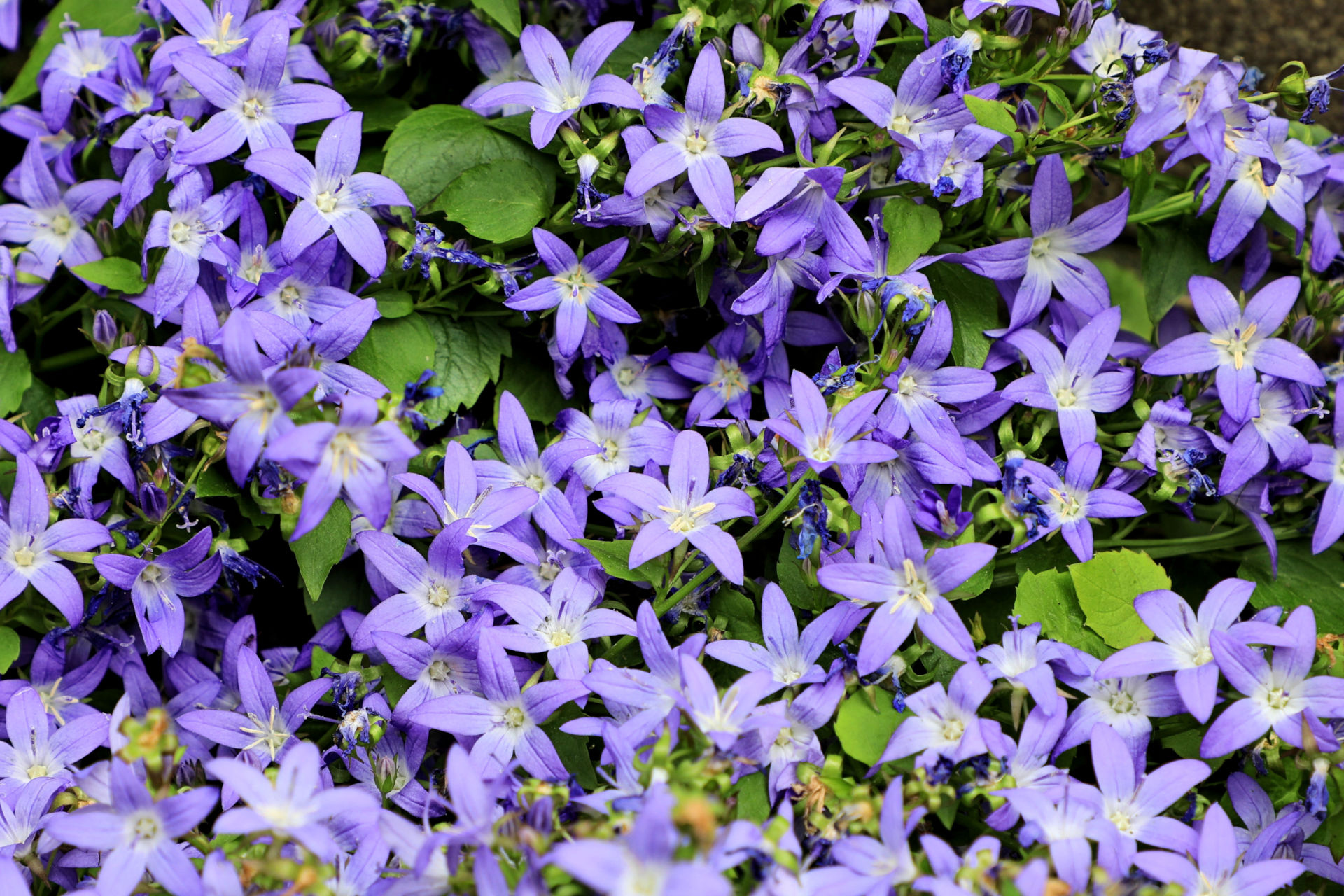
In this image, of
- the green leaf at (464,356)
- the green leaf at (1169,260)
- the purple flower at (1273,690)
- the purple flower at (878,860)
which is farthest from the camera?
the green leaf at (1169,260)

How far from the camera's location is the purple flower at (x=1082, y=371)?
1.75 m

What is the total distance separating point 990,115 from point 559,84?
2.27ft

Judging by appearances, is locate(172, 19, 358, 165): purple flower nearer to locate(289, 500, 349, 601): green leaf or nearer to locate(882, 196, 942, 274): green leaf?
locate(289, 500, 349, 601): green leaf

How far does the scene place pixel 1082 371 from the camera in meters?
1.76

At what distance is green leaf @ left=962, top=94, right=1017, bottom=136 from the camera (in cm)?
162

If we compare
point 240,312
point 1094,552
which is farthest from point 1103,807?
point 240,312

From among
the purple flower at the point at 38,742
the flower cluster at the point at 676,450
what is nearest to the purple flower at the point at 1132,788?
the flower cluster at the point at 676,450

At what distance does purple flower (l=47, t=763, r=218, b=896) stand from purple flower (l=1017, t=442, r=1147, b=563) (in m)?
1.24

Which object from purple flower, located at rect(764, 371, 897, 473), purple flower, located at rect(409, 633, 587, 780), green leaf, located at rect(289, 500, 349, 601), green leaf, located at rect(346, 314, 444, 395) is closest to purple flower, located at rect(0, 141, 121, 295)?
green leaf, located at rect(346, 314, 444, 395)

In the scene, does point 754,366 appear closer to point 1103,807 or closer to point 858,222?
point 858,222

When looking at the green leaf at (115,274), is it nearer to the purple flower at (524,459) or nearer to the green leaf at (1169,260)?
the purple flower at (524,459)

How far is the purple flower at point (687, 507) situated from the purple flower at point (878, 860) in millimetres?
354

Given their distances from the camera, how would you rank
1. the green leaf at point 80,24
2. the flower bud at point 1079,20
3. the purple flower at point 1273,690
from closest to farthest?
the purple flower at point 1273,690 → the flower bud at point 1079,20 → the green leaf at point 80,24

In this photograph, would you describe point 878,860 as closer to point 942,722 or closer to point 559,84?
point 942,722
